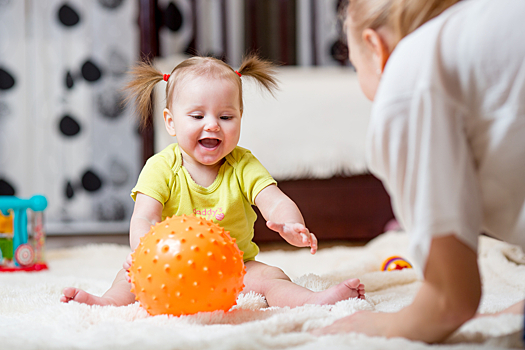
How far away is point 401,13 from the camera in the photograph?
65cm

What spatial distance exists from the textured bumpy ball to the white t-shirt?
11.6 inches

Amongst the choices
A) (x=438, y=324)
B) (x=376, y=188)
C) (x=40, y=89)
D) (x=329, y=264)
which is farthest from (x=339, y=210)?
(x=40, y=89)

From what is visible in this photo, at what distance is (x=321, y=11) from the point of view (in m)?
3.09

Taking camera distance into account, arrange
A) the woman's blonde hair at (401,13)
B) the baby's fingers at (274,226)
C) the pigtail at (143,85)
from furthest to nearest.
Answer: the pigtail at (143,85) → the baby's fingers at (274,226) → the woman's blonde hair at (401,13)

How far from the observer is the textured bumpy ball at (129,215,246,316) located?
2.32 feet

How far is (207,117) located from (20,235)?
35.3 inches

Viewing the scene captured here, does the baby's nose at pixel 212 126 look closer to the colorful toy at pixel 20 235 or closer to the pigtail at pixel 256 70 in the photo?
the pigtail at pixel 256 70

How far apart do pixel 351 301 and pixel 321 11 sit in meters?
2.64

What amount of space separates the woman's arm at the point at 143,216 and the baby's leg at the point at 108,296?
7cm

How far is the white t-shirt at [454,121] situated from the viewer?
20.7 inches

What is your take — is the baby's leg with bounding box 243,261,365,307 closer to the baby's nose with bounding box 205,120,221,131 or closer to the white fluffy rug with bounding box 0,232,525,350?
the white fluffy rug with bounding box 0,232,525,350

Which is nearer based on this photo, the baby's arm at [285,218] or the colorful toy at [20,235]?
the baby's arm at [285,218]

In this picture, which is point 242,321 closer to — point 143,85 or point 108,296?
point 108,296

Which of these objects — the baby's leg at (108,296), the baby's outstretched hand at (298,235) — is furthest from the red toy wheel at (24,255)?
the baby's outstretched hand at (298,235)
